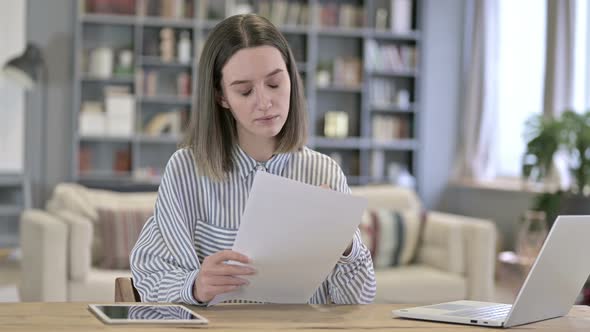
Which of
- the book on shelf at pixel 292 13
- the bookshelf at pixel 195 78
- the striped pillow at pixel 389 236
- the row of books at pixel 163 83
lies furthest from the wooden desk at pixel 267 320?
the book on shelf at pixel 292 13

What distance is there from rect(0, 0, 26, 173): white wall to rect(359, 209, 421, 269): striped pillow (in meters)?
3.72

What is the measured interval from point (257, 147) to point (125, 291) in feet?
1.32

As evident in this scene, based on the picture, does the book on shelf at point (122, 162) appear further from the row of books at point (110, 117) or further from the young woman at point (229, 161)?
the young woman at point (229, 161)

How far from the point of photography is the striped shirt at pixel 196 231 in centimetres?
178

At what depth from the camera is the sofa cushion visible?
4.40 m

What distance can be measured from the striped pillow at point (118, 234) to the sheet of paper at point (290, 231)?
110 inches

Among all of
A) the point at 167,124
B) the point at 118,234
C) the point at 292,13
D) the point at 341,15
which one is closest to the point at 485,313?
the point at 118,234

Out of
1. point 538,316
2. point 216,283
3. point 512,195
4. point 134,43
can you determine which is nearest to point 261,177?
point 216,283

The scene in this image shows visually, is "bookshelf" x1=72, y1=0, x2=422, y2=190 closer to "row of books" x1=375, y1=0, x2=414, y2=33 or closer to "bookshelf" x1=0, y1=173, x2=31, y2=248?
"row of books" x1=375, y1=0, x2=414, y2=33

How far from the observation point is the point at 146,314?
147 centimetres

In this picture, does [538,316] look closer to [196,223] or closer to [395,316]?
[395,316]

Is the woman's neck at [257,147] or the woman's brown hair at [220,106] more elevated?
the woman's brown hair at [220,106]

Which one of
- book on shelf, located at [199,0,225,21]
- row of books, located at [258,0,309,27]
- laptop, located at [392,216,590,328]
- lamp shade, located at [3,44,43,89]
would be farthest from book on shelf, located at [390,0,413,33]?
laptop, located at [392,216,590,328]

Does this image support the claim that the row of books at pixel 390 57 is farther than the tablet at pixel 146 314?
Yes
